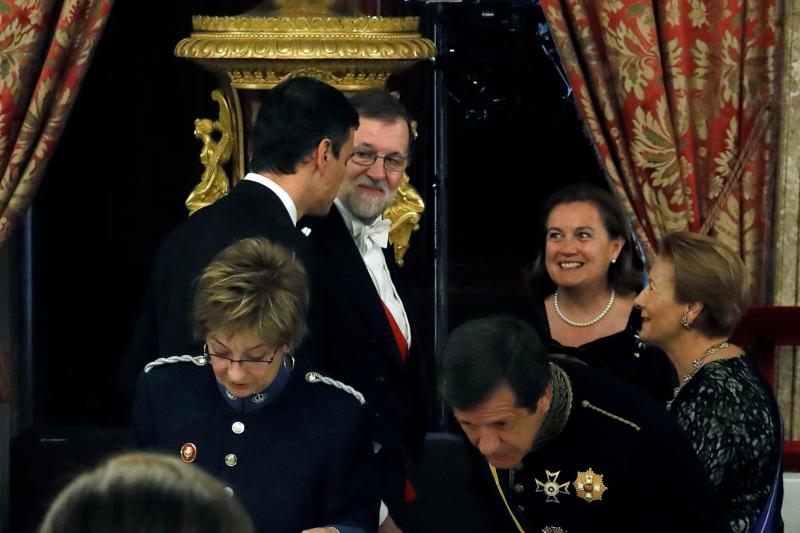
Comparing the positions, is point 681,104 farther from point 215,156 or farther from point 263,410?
point 263,410

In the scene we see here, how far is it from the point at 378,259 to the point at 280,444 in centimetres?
112

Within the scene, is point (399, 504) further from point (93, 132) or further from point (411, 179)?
point (93, 132)

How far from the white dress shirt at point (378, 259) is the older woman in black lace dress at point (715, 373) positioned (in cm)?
65

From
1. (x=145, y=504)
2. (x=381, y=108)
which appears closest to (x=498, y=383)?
(x=145, y=504)

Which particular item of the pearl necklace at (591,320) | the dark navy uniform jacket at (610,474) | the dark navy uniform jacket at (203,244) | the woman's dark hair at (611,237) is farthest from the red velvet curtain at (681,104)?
the dark navy uniform jacket at (610,474)

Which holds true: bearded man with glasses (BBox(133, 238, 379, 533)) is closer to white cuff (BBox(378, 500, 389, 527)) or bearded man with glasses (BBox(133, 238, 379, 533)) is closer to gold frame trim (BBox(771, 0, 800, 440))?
white cuff (BBox(378, 500, 389, 527))

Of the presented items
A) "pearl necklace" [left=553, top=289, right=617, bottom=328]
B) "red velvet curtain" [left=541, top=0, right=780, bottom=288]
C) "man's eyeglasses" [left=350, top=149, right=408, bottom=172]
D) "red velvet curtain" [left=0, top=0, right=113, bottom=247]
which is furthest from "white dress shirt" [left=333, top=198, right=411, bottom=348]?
"red velvet curtain" [left=0, top=0, right=113, bottom=247]

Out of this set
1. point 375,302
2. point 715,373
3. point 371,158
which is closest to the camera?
point 715,373

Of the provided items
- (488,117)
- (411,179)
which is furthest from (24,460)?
(488,117)

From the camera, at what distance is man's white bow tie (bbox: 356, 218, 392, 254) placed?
3.77 metres

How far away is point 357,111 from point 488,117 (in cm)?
179

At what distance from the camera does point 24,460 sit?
18.2ft

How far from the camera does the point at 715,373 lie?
3.18m

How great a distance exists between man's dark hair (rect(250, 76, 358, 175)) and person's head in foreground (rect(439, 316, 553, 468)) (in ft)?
2.84
